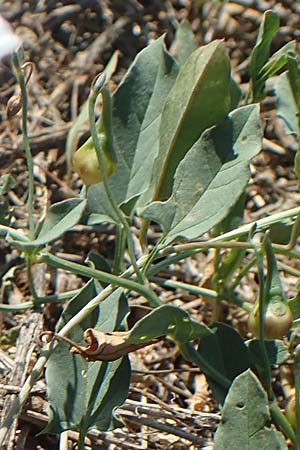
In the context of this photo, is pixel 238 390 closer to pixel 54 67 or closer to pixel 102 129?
pixel 102 129

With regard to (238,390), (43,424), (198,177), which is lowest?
(43,424)

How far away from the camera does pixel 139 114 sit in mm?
1396

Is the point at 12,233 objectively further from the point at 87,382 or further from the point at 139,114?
the point at 139,114

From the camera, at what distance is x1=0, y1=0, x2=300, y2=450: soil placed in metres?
1.29

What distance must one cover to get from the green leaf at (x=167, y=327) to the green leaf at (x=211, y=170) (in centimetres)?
12

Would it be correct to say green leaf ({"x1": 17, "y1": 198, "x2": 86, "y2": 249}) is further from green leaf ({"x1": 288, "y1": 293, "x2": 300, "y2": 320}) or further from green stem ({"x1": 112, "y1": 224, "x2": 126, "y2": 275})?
green leaf ({"x1": 288, "y1": 293, "x2": 300, "y2": 320})

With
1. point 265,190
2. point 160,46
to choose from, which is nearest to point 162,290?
point 265,190

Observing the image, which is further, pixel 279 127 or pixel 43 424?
pixel 279 127

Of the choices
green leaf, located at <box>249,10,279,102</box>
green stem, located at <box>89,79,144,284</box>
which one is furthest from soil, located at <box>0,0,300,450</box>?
green leaf, located at <box>249,10,279,102</box>

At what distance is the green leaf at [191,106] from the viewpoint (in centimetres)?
126

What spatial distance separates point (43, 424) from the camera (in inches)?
50.4

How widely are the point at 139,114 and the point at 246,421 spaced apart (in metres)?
0.54

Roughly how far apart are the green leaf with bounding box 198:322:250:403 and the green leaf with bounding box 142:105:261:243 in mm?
141

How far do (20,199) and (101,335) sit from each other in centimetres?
85
